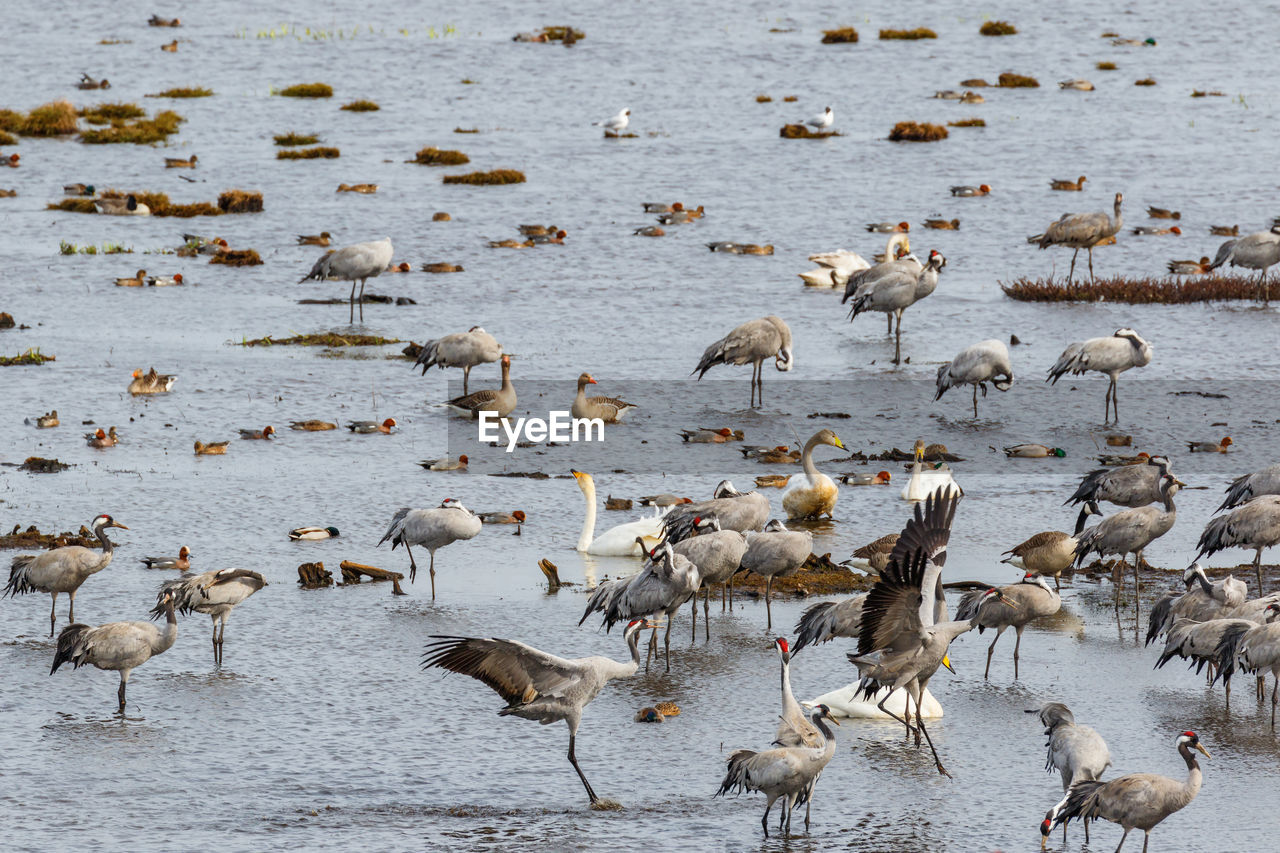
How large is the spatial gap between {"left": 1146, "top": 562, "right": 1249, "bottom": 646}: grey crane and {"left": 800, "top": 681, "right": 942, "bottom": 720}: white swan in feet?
8.26

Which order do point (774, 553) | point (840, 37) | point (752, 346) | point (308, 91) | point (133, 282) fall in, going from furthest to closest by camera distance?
1. point (840, 37)
2. point (308, 91)
3. point (133, 282)
4. point (752, 346)
5. point (774, 553)

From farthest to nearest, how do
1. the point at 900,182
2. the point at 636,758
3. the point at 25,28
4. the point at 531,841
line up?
the point at 25,28 < the point at 900,182 < the point at 636,758 < the point at 531,841

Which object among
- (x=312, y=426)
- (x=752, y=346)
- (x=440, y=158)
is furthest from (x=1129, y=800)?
(x=440, y=158)

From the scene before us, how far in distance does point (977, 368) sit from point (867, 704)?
11.2 meters

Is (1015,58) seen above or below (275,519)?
above

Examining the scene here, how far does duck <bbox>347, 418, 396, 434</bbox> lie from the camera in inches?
908

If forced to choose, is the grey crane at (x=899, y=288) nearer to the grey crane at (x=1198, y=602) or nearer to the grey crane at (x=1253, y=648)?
the grey crane at (x=1198, y=602)

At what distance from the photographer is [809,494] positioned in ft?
63.3

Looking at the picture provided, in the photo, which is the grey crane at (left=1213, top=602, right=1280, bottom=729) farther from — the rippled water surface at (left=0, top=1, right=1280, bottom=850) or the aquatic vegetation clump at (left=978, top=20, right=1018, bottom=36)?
the aquatic vegetation clump at (left=978, top=20, right=1018, bottom=36)

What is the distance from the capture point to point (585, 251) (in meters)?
36.7

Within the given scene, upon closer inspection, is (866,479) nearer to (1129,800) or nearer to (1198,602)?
(1198,602)

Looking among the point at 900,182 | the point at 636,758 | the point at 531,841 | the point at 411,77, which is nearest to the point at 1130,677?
the point at 636,758

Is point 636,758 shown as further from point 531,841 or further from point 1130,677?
point 1130,677

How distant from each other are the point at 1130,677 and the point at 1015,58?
59.0m
